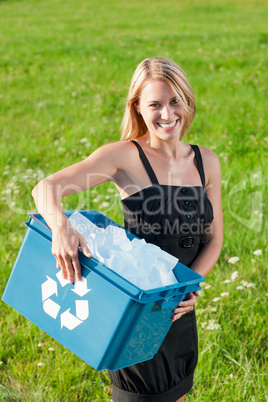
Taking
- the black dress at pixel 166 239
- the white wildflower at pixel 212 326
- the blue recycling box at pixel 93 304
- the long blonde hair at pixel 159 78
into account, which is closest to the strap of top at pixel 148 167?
the black dress at pixel 166 239

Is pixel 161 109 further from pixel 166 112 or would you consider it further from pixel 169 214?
pixel 169 214

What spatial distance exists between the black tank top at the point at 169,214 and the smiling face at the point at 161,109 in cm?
13

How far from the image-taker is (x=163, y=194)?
1.98m

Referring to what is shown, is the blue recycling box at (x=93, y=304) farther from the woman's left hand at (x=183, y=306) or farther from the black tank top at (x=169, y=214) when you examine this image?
the black tank top at (x=169, y=214)

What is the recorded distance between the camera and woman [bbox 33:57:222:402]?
1.95 meters

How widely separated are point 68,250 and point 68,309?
212mm

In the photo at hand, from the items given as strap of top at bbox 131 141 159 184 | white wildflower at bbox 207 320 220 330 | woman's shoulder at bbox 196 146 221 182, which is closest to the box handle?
strap of top at bbox 131 141 159 184

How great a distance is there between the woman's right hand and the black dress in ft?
1.46

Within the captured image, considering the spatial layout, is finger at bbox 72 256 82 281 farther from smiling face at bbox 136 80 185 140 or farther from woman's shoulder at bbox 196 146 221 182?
woman's shoulder at bbox 196 146 221 182

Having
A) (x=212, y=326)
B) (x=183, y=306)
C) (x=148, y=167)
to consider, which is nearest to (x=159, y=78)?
(x=148, y=167)

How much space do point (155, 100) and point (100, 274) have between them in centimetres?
81

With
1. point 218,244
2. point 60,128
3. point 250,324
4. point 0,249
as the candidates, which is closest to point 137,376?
point 218,244

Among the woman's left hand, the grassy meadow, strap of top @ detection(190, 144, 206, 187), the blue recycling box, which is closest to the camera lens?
the blue recycling box

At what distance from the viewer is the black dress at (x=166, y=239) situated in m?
1.95
